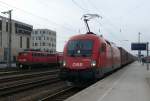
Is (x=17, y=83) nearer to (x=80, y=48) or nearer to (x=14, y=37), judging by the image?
(x=80, y=48)

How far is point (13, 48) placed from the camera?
78.0 m

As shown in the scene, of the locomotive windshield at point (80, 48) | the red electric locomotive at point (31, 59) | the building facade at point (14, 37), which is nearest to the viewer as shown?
the locomotive windshield at point (80, 48)

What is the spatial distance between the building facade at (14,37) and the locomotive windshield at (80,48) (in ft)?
179

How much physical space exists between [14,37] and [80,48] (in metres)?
62.0

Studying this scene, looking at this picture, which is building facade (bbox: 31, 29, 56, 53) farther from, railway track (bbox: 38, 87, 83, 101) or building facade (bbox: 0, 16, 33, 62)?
railway track (bbox: 38, 87, 83, 101)

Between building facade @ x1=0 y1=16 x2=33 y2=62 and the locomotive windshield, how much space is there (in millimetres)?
54537

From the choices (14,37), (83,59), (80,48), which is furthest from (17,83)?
(14,37)

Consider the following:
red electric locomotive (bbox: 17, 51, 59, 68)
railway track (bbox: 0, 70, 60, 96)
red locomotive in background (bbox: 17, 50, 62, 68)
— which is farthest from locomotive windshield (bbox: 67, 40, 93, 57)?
red electric locomotive (bbox: 17, 51, 59, 68)

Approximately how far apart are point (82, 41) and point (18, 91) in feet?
15.0

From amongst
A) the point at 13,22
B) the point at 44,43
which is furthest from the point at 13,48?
the point at 44,43

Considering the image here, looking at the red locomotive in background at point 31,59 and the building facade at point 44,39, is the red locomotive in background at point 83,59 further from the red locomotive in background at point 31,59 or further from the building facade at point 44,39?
the building facade at point 44,39

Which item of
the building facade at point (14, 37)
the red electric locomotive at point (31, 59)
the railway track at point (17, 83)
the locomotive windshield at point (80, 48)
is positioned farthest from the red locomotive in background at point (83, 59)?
the building facade at point (14, 37)

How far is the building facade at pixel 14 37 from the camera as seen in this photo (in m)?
72.6

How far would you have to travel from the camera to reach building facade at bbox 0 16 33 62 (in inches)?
2857
